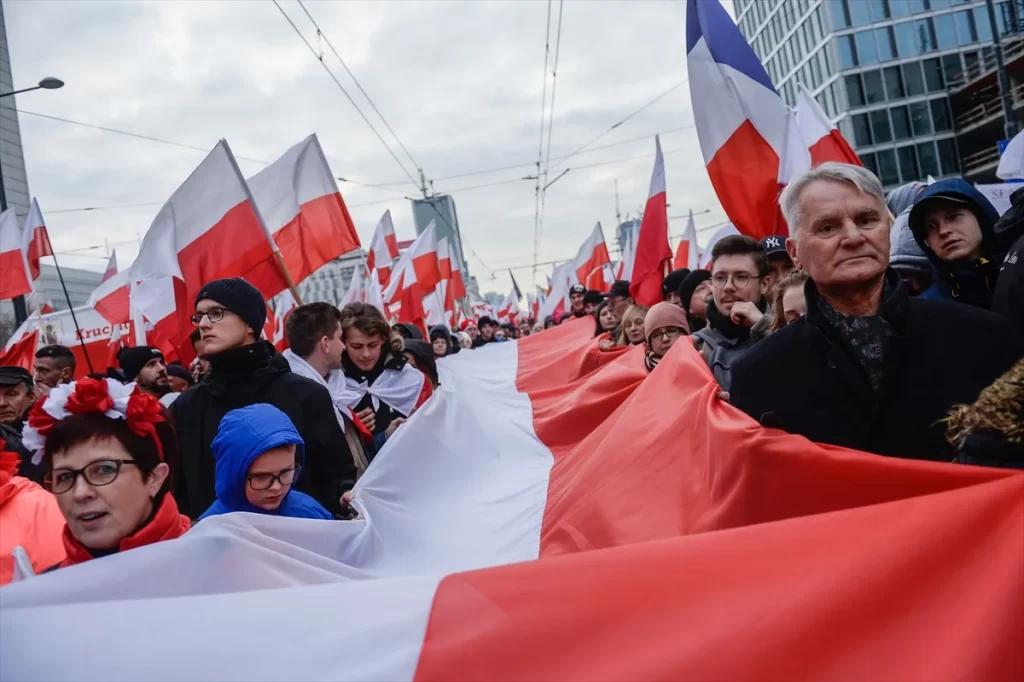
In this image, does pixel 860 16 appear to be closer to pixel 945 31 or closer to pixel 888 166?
pixel 945 31

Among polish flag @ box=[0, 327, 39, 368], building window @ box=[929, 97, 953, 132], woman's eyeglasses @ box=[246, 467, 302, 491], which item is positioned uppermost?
building window @ box=[929, 97, 953, 132]

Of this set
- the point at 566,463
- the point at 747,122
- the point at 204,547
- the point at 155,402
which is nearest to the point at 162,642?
the point at 204,547

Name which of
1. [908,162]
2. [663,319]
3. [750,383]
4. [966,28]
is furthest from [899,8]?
[750,383]

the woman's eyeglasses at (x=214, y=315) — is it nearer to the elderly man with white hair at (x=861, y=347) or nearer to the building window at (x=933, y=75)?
the elderly man with white hair at (x=861, y=347)

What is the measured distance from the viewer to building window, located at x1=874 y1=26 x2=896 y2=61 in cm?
5619

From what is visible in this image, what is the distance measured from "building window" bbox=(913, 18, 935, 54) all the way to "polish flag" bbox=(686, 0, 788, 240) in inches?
2269

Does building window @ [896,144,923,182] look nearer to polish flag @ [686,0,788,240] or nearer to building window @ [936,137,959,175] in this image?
building window @ [936,137,959,175]

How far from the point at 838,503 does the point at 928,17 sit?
63.2 meters

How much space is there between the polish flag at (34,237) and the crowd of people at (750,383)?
8.81 meters

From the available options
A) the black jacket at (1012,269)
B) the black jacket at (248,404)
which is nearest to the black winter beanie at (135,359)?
the black jacket at (248,404)

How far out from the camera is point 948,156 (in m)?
54.2

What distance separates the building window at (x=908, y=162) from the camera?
183 ft

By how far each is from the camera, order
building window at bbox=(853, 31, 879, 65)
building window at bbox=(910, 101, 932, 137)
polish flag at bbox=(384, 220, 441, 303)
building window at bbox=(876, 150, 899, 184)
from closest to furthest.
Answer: polish flag at bbox=(384, 220, 441, 303), building window at bbox=(910, 101, 932, 137), building window at bbox=(853, 31, 879, 65), building window at bbox=(876, 150, 899, 184)

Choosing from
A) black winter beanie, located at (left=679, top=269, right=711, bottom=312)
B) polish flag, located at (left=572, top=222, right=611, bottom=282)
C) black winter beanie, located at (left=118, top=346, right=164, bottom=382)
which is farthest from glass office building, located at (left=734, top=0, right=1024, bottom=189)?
black winter beanie, located at (left=118, top=346, right=164, bottom=382)
